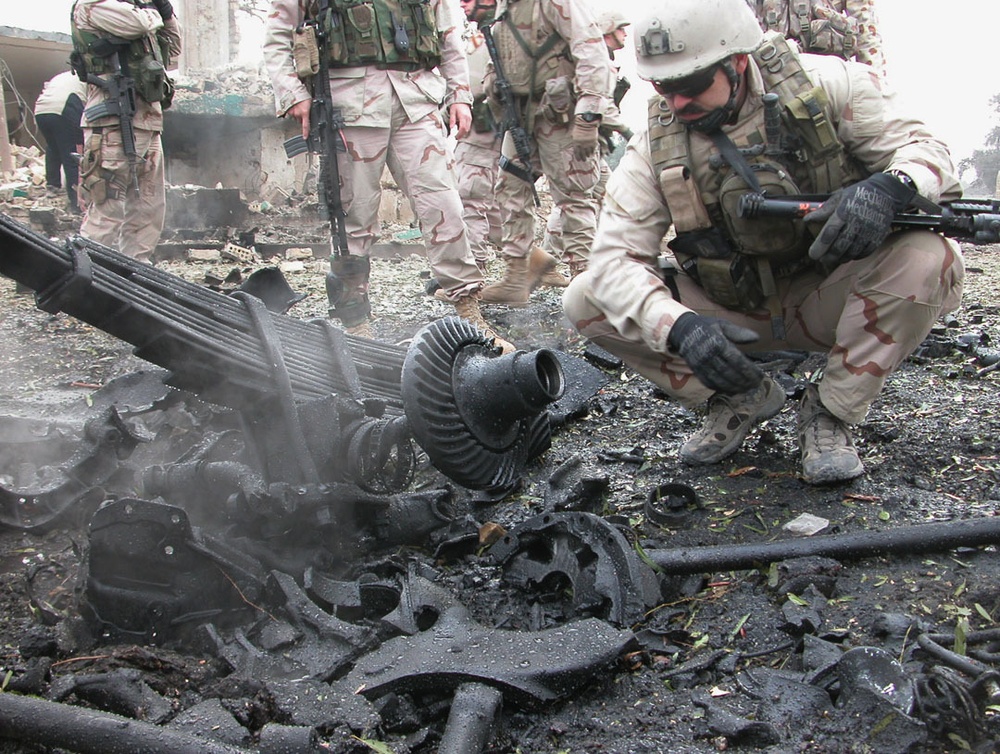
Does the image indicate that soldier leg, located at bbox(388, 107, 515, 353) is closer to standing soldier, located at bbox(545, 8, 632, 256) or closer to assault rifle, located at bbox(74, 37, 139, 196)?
standing soldier, located at bbox(545, 8, 632, 256)

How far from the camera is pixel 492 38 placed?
619 centimetres

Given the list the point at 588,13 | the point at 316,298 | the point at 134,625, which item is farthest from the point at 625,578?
the point at 316,298

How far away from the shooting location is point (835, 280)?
3121 millimetres

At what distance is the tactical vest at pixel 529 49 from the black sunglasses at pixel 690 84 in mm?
3460

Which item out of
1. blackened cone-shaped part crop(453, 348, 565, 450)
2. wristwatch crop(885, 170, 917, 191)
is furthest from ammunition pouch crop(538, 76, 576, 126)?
blackened cone-shaped part crop(453, 348, 565, 450)

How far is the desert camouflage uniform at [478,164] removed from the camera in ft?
20.9

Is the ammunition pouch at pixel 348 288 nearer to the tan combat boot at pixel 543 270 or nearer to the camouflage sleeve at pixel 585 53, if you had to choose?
the tan combat boot at pixel 543 270

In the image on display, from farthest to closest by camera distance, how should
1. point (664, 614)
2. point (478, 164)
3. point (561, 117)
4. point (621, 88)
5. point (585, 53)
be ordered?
point (621, 88) < point (478, 164) < point (561, 117) < point (585, 53) < point (664, 614)

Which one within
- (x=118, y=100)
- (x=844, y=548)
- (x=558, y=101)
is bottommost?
(x=844, y=548)

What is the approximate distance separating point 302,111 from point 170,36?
8.79 ft

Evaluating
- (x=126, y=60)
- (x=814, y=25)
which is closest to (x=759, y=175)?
(x=814, y=25)

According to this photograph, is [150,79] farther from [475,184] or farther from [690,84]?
[690,84]

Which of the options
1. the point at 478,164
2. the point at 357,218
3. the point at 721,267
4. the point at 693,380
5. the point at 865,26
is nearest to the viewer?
the point at 721,267

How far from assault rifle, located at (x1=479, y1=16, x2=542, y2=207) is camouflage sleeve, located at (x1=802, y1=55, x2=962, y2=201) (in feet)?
11.4
